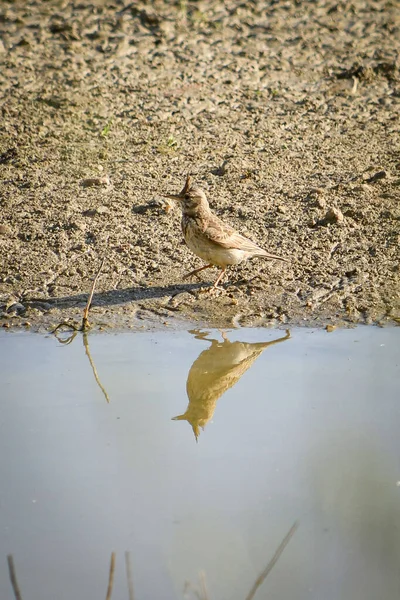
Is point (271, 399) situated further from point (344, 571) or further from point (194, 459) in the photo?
point (344, 571)

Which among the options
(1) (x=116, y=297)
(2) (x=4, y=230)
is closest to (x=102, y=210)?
(2) (x=4, y=230)

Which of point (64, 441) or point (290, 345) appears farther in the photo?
point (290, 345)

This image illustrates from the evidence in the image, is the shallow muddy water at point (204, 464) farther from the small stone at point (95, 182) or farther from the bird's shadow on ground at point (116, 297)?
the small stone at point (95, 182)

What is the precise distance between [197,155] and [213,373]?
340 centimetres

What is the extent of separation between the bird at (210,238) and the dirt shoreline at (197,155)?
0.99 ft

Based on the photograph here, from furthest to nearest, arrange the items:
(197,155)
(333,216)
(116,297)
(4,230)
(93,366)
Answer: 1. (197,155)
2. (333,216)
3. (4,230)
4. (116,297)
5. (93,366)

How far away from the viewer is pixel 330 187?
8.57 m

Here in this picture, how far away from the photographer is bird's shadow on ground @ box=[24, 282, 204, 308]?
714 cm

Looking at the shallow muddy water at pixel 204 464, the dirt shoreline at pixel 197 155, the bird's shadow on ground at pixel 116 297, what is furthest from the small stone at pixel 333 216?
the shallow muddy water at pixel 204 464

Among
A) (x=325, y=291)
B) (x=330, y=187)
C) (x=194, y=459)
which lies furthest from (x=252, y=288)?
(x=194, y=459)

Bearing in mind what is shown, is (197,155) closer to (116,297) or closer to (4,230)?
(4,230)

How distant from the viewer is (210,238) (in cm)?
709

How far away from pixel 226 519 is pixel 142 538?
434 millimetres

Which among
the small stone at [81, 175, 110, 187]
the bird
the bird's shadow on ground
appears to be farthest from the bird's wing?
the small stone at [81, 175, 110, 187]
